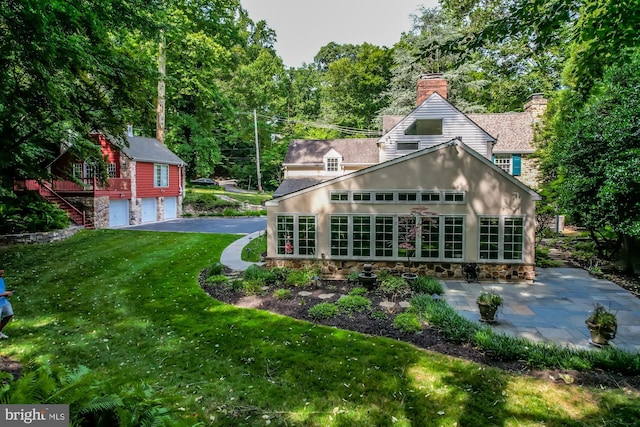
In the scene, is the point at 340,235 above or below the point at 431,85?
below

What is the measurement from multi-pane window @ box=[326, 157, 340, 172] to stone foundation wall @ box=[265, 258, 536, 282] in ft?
42.3

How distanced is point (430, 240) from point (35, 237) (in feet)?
54.9

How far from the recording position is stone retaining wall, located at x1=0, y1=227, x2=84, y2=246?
49.8 ft

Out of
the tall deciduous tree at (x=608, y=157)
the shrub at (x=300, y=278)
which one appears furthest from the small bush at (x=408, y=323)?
the tall deciduous tree at (x=608, y=157)

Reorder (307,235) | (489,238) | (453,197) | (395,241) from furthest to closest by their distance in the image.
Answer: (307,235) < (395,241) < (453,197) < (489,238)

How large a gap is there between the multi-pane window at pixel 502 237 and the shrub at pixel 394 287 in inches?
134

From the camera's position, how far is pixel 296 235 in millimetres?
12992

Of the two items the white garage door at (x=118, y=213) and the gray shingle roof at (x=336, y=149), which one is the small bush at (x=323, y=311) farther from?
the white garage door at (x=118, y=213)

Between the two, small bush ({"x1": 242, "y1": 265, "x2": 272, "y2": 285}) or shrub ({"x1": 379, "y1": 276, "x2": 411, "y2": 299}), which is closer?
shrub ({"x1": 379, "y1": 276, "x2": 411, "y2": 299})

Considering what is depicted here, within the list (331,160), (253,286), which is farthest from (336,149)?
(253,286)

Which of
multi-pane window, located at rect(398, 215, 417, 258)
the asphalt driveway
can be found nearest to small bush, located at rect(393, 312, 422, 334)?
multi-pane window, located at rect(398, 215, 417, 258)

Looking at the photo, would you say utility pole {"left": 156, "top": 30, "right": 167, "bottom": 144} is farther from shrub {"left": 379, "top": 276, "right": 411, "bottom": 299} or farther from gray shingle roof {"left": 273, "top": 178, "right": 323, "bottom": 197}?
shrub {"left": 379, "top": 276, "right": 411, "bottom": 299}

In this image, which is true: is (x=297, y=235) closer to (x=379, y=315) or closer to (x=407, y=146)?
(x=379, y=315)

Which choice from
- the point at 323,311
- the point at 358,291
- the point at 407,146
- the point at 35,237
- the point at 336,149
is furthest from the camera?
the point at 336,149
